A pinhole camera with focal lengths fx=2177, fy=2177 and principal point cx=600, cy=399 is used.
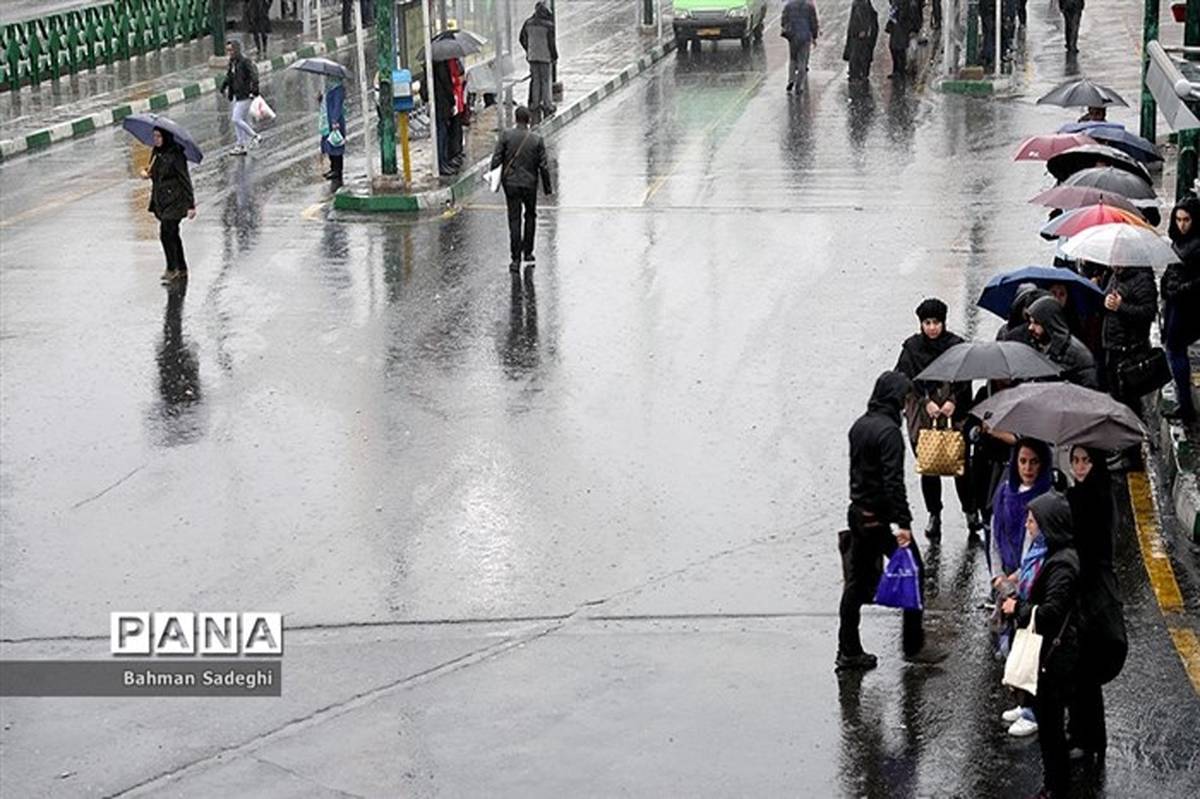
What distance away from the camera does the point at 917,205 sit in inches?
952

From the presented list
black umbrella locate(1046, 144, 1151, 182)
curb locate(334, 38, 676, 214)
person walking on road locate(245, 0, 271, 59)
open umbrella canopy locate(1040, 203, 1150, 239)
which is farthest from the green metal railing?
open umbrella canopy locate(1040, 203, 1150, 239)

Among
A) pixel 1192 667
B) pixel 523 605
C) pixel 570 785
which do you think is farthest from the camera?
pixel 523 605

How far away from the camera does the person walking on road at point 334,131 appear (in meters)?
26.6

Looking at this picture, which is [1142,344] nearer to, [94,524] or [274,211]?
[94,524]

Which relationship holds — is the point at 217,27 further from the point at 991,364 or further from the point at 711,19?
the point at 991,364

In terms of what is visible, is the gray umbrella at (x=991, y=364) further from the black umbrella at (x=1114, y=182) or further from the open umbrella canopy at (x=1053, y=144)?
the open umbrella canopy at (x=1053, y=144)

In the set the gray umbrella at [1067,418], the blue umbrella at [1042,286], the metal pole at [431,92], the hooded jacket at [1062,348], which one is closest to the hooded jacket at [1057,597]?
the gray umbrella at [1067,418]

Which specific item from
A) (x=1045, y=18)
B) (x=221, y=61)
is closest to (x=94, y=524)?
(x=221, y=61)

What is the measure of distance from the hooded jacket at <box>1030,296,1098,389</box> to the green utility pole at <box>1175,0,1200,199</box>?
6601 mm

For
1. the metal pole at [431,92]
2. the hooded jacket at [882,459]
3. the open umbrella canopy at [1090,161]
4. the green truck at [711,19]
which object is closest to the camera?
the hooded jacket at [882,459]

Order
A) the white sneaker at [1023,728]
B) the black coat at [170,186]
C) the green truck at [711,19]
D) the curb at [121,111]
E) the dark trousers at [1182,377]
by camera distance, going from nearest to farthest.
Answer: the white sneaker at [1023,728] < the dark trousers at [1182,377] < the black coat at [170,186] < the curb at [121,111] < the green truck at [711,19]

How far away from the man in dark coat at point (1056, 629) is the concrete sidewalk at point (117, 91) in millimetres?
23152

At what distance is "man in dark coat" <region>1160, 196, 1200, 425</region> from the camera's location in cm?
1452

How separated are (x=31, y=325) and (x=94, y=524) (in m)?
5.96
